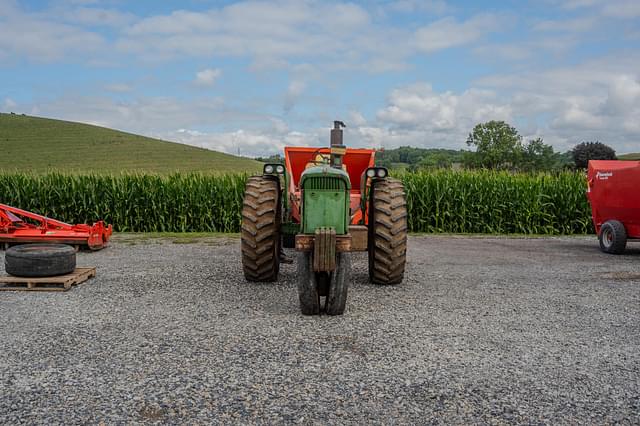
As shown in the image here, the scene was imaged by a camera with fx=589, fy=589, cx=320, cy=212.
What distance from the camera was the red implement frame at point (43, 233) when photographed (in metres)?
10.9

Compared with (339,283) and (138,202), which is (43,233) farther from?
(339,283)

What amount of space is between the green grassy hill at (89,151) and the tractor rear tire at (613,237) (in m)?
26.6

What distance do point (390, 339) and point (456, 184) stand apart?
1268 cm

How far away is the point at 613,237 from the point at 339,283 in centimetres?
810

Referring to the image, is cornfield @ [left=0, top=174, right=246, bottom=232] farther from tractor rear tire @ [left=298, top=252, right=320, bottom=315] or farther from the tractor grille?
tractor rear tire @ [left=298, top=252, right=320, bottom=315]

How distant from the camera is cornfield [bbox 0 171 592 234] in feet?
54.9

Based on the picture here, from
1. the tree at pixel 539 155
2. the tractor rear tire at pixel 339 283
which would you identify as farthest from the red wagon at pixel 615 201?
the tree at pixel 539 155

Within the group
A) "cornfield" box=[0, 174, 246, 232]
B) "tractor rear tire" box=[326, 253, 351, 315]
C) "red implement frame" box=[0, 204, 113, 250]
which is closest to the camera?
"tractor rear tire" box=[326, 253, 351, 315]

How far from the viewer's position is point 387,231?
7.25m

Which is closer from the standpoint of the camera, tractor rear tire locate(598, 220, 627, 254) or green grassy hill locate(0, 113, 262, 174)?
tractor rear tire locate(598, 220, 627, 254)

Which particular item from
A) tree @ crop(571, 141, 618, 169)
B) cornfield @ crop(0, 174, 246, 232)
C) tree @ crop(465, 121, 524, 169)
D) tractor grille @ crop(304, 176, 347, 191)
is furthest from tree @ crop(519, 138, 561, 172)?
tractor grille @ crop(304, 176, 347, 191)

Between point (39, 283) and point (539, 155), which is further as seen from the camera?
point (539, 155)

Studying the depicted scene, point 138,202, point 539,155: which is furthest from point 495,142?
point 138,202

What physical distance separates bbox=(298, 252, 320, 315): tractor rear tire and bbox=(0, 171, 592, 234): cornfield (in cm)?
1084
